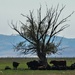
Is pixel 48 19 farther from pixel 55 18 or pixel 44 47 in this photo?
pixel 44 47

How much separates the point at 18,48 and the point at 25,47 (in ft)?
5.23

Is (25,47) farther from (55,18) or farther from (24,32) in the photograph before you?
(55,18)

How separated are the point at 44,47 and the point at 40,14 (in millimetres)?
5885

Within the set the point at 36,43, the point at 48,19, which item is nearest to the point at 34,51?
the point at 36,43

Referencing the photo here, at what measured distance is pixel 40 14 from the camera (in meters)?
62.7

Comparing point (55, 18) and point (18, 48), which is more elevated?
point (55, 18)

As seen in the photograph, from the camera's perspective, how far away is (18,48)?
6556cm

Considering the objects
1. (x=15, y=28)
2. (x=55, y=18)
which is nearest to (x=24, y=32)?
(x=15, y=28)

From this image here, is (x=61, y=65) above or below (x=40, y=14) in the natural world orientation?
below

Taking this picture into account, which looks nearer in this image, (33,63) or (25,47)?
(33,63)

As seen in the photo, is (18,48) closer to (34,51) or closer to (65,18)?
(34,51)

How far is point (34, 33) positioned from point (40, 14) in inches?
140

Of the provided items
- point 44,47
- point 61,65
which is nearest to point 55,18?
point 44,47

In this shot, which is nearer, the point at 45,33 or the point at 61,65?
the point at 61,65
